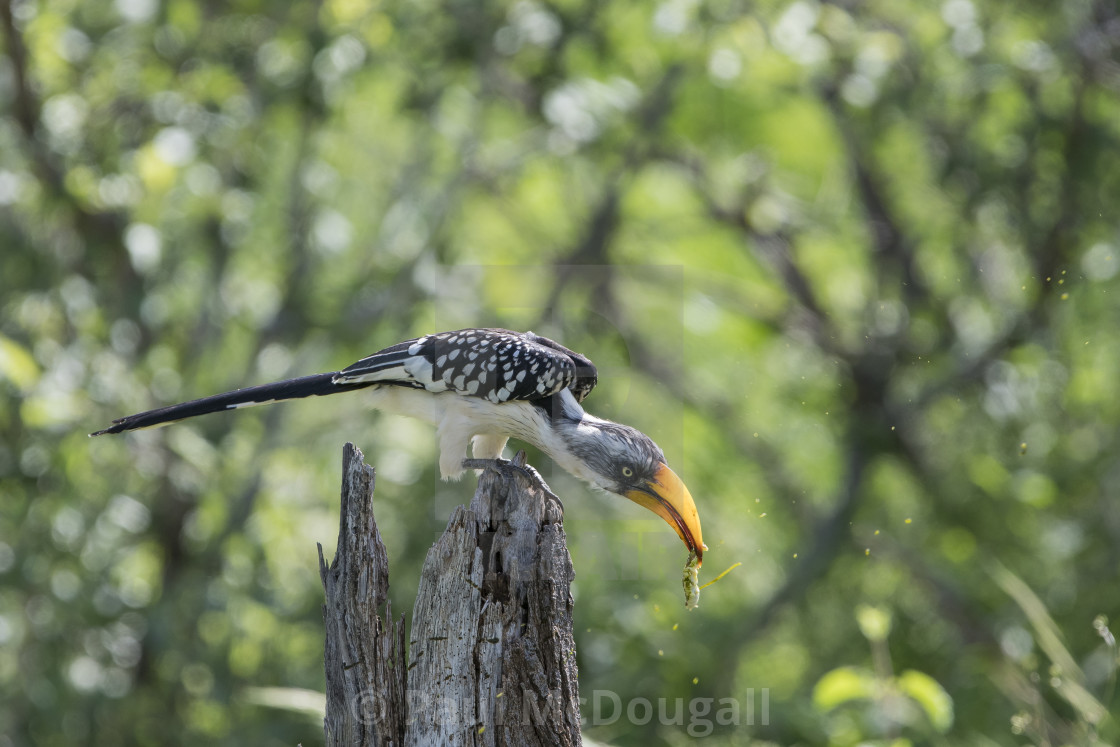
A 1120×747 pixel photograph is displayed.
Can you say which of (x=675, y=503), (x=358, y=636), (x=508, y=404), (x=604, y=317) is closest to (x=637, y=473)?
(x=675, y=503)

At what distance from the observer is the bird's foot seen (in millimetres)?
3150

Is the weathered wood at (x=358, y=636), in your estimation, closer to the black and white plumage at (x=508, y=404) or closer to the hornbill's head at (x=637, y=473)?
the black and white plumage at (x=508, y=404)

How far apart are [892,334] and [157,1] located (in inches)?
252

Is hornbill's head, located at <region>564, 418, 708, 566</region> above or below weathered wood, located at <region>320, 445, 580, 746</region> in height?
above

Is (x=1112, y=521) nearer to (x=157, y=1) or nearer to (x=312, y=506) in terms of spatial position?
(x=312, y=506)

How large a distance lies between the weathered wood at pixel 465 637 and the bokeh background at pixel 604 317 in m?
2.98

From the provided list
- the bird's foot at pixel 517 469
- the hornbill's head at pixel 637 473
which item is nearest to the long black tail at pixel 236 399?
the bird's foot at pixel 517 469

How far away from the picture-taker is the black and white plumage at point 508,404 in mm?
3387

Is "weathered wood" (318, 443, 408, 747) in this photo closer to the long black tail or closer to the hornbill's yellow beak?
the long black tail

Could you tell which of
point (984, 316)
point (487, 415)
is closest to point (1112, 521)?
point (984, 316)

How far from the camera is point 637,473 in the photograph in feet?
11.1

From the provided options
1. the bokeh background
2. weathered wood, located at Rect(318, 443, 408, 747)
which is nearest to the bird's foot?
weathered wood, located at Rect(318, 443, 408, 747)

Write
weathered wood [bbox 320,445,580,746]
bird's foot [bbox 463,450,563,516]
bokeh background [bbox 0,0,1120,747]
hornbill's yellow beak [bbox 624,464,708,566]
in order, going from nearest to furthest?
weathered wood [bbox 320,445,580,746] → bird's foot [bbox 463,450,563,516] → hornbill's yellow beak [bbox 624,464,708,566] → bokeh background [bbox 0,0,1120,747]

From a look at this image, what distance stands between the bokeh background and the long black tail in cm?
267
